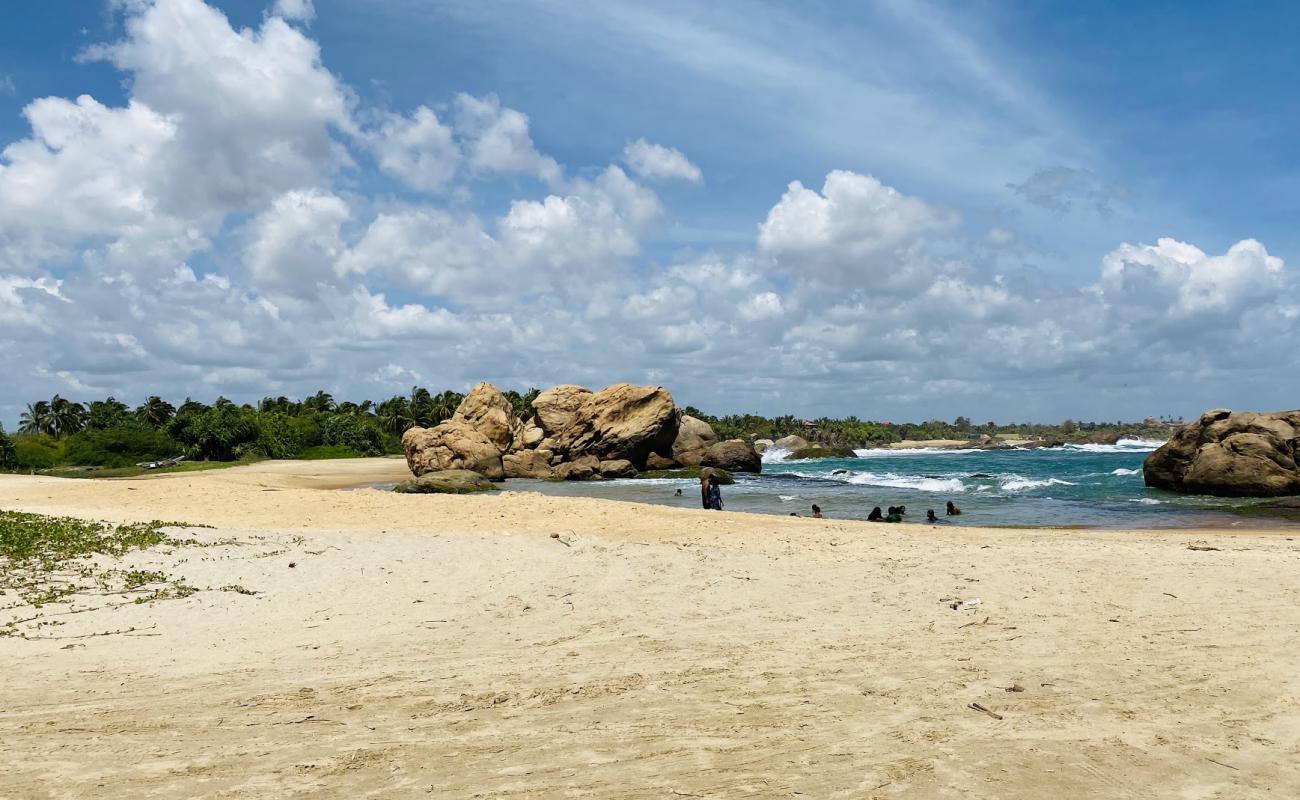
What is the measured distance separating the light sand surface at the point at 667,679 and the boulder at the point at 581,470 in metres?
40.4

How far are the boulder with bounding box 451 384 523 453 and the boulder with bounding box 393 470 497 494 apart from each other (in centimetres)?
1195

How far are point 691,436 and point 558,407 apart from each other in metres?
11.0

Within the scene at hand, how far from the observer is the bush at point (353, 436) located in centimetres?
8656

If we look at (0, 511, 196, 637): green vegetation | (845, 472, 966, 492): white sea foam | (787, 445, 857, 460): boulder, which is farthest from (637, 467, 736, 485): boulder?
(0, 511, 196, 637): green vegetation

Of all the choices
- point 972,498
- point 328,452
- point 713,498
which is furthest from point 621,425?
point 328,452

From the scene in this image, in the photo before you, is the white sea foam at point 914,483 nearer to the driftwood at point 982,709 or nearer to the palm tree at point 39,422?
the driftwood at point 982,709

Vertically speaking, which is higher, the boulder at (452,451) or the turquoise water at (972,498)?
the boulder at (452,451)

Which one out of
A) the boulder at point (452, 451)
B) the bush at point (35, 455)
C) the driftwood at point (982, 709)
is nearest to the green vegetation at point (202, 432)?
the bush at point (35, 455)

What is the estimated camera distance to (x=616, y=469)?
55.6m

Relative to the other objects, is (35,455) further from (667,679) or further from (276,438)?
(667,679)

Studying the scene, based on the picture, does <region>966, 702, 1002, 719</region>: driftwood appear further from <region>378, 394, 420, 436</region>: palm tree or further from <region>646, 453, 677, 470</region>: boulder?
<region>378, 394, 420, 436</region>: palm tree

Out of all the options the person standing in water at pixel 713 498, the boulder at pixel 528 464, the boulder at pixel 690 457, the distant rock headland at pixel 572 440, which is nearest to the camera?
the person standing in water at pixel 713 498

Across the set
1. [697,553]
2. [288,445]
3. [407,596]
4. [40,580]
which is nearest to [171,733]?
[407,596]

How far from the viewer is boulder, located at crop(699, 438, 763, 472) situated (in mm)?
61188
